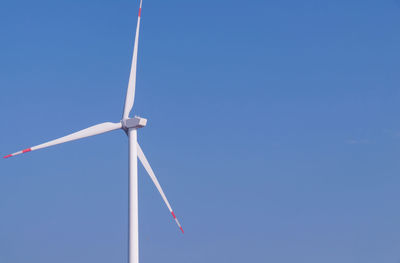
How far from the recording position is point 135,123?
43.7 metres

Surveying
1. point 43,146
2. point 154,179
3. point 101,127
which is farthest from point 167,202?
point 43,146

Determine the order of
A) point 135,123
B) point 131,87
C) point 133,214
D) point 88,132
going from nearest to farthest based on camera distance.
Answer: point 133,214 < point 135,123 < point 88,132 < point 131,87

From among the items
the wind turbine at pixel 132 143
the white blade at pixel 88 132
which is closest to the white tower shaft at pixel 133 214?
the wind turbine at pixel 132 143

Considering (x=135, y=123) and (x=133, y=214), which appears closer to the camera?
(x=133, y=214)

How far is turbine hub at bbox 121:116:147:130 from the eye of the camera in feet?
143

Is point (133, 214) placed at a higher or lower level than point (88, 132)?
lower

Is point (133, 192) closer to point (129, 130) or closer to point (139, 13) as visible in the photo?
point (129, 130)

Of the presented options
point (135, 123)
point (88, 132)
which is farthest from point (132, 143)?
point (88, 132)

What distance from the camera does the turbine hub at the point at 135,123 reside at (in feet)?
143

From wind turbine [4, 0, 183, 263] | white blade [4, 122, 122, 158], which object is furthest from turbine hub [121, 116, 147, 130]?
white blade [4, 122, 122, 158]

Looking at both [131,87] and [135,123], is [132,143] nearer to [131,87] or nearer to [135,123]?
[135,123]

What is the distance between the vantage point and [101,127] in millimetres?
44938

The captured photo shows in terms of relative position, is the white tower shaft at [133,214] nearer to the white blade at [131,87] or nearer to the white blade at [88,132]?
the white blade at [88,132]

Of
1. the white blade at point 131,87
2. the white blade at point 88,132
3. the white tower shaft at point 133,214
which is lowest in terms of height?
the white tower shaft at point 133,214
